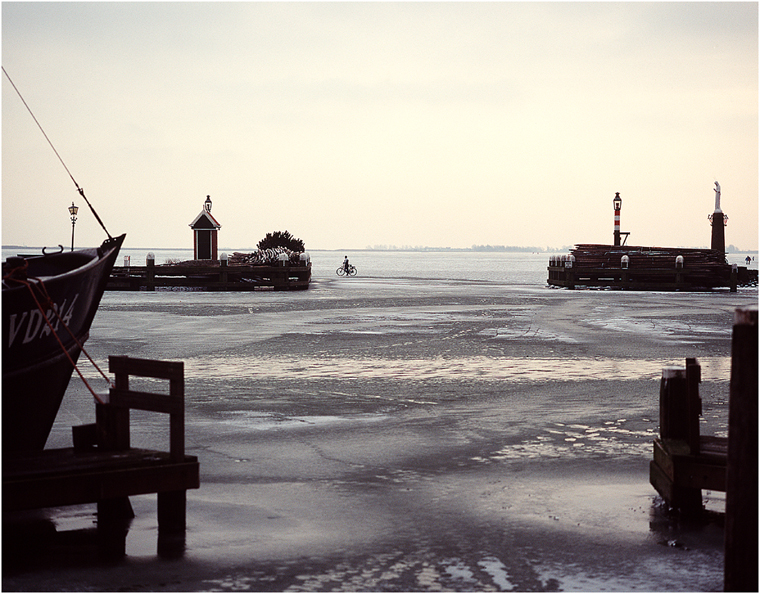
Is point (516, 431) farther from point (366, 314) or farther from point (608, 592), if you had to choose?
point (366, 314)

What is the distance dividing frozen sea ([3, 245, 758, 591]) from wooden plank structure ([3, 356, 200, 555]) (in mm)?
172

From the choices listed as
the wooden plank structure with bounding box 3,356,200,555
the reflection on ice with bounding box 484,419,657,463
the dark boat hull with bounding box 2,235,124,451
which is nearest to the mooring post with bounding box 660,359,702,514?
the reflection on ice with bounding box 484,419,657,463

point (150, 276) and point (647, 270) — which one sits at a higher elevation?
point (647, 270)

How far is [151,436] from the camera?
8367 mm

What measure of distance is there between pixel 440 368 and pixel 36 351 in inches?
307

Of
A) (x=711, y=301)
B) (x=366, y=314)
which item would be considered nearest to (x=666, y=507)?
(x=366, y=314)

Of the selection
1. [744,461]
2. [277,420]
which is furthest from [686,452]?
[277,420]

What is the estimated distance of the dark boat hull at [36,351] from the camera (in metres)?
6.03

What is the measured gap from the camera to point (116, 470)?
5.37 metres

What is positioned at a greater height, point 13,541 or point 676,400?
point 676,400

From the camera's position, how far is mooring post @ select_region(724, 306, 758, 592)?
4.07m

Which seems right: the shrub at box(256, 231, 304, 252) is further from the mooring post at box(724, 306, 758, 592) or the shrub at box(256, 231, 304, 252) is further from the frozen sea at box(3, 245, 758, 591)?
the mooring post at box(724, 306, 758, 592)

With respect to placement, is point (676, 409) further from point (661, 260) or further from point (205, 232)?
point (205, 232)

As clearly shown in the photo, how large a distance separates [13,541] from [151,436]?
9.58 ft
